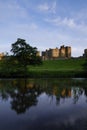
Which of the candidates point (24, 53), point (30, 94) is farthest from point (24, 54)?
point (30, 94)

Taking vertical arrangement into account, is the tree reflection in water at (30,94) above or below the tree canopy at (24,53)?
below

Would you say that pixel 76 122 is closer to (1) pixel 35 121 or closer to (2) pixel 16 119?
(1) pixel 35 121

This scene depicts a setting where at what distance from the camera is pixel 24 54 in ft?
325

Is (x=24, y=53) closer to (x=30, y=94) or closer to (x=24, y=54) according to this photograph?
(x=24, y=54)

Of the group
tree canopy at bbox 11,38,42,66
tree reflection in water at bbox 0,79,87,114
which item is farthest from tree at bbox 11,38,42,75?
tree reflection in water at bbox 0,79,87,114

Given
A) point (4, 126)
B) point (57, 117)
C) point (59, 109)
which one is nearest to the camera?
point (4, 126)

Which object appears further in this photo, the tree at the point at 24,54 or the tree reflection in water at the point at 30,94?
the tree at the point at 24,54

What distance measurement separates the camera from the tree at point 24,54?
99.1m

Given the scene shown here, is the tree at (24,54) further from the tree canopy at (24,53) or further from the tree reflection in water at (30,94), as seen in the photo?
the tree reflection in water at (30,94)

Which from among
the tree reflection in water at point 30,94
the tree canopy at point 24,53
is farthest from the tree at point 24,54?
the tree reflection in water at point 30,94

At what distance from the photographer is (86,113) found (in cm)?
1950

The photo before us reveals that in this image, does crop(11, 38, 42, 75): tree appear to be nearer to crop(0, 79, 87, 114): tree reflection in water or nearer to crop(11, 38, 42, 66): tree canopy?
crop(11, 38, 42, 66): tree canopy

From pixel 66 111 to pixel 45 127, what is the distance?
602 cm

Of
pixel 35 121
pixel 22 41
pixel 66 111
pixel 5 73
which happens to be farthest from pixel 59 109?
pixel 22 41
